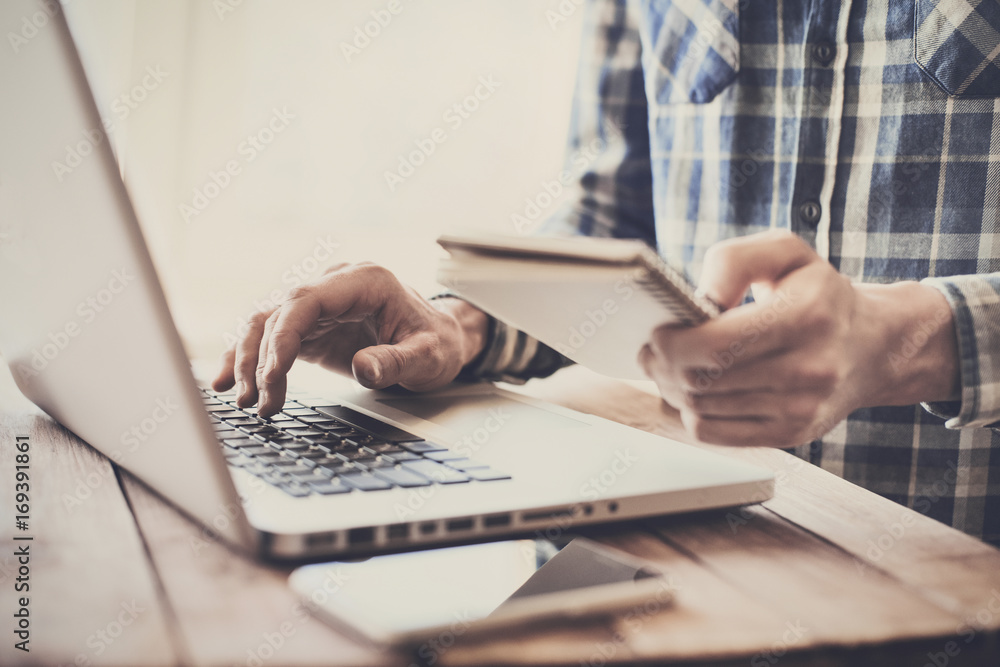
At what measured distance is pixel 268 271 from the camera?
7.94ft

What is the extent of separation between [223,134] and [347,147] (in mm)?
395

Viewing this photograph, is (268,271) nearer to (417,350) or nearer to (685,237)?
(685,237)

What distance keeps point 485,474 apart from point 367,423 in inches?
6.6

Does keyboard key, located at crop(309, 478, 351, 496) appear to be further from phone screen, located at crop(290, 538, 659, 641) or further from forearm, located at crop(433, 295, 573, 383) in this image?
forearm, located at crop(433, 295, 573, 383)

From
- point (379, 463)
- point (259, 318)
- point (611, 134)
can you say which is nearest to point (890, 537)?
point (379, 463)

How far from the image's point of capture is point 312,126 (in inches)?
93.5

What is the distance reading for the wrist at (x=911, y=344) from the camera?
54 cm

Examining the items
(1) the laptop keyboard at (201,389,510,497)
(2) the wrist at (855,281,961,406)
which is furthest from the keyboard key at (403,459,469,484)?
(2) the wrist at (855,281,961,406)

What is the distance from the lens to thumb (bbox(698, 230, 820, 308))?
1.61 ft
